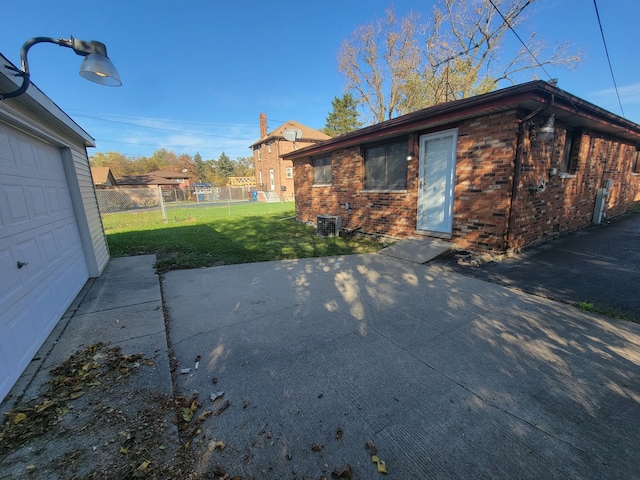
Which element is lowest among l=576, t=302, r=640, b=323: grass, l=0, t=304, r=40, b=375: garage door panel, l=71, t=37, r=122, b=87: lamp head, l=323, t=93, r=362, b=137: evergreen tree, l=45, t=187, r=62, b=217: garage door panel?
l=576, t=302, r=640, b=323: grass

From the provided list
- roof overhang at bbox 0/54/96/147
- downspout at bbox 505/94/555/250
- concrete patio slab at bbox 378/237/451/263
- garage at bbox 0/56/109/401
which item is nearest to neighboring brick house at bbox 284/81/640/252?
downspout at bbox 505/94/555/250

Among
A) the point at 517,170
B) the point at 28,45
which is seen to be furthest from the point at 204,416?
the point at 517,170

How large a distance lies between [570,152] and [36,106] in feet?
34.7

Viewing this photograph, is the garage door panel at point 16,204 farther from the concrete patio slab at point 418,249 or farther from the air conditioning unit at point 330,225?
the air conditioning unit at point 330,225

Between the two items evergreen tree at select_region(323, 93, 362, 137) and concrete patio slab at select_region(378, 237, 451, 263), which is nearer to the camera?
concrete patio slab at select_region(378, 237, 451, 263)

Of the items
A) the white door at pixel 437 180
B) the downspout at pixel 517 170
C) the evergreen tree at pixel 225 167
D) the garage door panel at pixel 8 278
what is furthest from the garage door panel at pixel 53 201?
the evergreen tree at pixel 225 167

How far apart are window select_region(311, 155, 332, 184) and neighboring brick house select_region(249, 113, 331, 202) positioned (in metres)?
17.5

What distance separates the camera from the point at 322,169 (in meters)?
10.1

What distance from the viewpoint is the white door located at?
6.01m

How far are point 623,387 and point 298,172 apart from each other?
10.4 m

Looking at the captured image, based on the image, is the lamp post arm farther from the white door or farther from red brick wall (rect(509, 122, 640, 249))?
red brick wall (rect(509, 122, 640, 249))

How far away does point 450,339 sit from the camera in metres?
2.83

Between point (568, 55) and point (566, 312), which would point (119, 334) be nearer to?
point (566, 312)

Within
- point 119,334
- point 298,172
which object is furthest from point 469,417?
point 298,172
